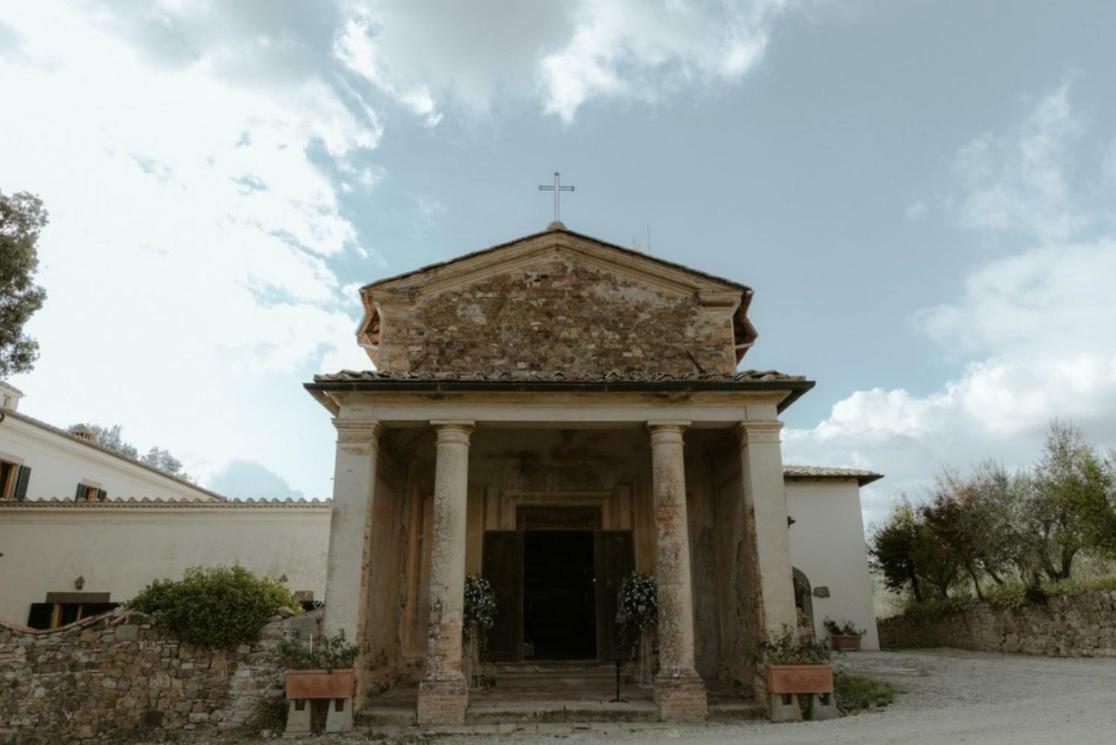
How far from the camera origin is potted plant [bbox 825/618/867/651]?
711 inches

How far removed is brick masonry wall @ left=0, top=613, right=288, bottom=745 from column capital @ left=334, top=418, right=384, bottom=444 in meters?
2.56

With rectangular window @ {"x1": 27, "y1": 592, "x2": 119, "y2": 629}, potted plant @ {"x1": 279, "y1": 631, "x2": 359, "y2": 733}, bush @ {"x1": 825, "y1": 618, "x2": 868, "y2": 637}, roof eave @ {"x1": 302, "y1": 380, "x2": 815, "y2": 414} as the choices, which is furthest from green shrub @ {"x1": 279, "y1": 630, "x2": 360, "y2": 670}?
bush @ {"x1": 825, "y1": 618, "x2": 868, "y2": 637}

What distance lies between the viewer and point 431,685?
8.16 metres

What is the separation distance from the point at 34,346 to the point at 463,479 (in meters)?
11.0

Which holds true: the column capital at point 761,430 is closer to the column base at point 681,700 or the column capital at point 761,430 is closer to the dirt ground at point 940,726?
the column base at point 681,700

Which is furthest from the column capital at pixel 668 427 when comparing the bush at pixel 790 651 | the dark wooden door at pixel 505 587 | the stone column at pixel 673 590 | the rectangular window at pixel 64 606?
the rectangular window at pixel 64 606

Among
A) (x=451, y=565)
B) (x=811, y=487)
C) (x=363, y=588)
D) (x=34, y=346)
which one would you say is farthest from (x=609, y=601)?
(x=34, y=346)

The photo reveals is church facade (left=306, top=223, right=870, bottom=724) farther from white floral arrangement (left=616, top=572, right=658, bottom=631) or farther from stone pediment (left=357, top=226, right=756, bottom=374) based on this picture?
white floral arrangement (left=616, top=572, right=658, bottom=631)

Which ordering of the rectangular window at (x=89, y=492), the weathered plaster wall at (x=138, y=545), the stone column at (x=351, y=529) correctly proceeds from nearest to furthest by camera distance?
the stone column at (x=351, y=529) → the weathered plaster wall at (x=138, y=545) → the rectangular window at (x=89, y=492)

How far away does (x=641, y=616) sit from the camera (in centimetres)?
1009

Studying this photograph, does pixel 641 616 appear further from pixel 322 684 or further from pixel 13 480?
pixel 13 480

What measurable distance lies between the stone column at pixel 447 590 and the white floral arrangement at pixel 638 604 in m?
2.66

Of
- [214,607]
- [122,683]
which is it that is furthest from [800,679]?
[122,683]

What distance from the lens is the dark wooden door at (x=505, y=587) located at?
10.8 meters
